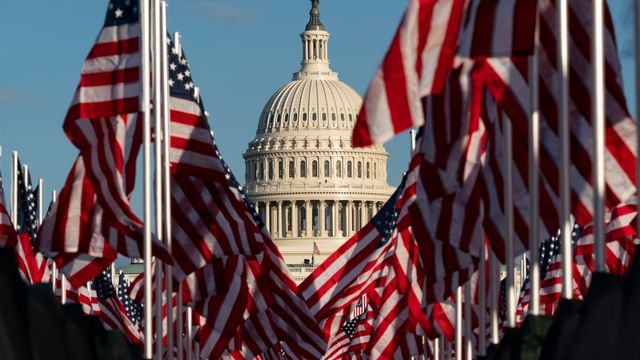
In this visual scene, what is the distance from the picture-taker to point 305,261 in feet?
600

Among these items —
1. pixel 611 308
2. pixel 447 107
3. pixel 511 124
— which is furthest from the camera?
pixel 511 124

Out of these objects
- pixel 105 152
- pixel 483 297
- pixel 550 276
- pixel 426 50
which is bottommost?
pixel 483 297

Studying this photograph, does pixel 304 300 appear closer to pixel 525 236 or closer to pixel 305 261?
pixel 525 236

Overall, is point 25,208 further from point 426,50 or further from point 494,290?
point 426,50

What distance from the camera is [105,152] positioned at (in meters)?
26.2

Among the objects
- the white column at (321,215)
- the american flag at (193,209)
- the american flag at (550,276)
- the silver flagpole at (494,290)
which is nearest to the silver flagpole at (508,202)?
the silver flagpole at (494,290)

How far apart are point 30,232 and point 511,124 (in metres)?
19.0

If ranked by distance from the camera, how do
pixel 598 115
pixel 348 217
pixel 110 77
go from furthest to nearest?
pixel 348 217 → pixel 110 77 → pixel 598 115

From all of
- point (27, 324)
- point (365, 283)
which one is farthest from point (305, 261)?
point (27, 324)

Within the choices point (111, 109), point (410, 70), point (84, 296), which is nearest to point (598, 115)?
point (410, 70)

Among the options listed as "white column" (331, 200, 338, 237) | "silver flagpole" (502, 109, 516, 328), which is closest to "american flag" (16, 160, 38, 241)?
"silver flagpole" (502, 109, 516, 328)

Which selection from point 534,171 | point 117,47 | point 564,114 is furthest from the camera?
point 117,47

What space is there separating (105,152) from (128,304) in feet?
106

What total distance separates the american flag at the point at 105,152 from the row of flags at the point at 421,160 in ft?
0.06
